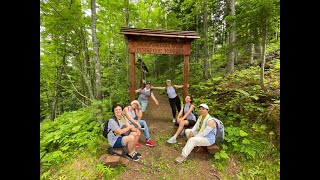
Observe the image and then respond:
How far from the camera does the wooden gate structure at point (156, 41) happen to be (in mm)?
6574

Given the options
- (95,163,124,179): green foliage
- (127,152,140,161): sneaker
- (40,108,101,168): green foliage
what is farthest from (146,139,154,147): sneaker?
(40,108,101,168): green foliage

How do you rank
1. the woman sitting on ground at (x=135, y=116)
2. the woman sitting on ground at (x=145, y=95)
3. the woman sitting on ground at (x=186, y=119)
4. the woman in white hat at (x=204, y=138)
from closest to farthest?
the woman in white hat at (x=204, y=138) → the woman sitting on ground at (x=135, y=116) → the woman sitting on ground at (x=186, y=119) → the woman sitting on ground at (x=145, y=95)

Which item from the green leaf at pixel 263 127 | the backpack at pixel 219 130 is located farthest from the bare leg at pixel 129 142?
the green leaf at pixel 263 127

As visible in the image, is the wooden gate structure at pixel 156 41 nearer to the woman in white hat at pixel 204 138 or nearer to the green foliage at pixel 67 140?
the green foliage at pixel 67 140

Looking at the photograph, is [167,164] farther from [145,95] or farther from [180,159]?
[145,95]

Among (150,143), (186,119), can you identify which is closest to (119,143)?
(150,143)

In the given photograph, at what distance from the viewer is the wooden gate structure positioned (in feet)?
21.6

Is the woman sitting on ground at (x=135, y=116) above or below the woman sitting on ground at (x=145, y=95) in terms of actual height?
below

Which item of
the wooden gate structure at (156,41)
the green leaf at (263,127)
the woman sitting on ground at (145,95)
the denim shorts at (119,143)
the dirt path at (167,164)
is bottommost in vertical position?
the dirt path at (167,164)

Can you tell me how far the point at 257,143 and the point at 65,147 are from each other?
5.88m
